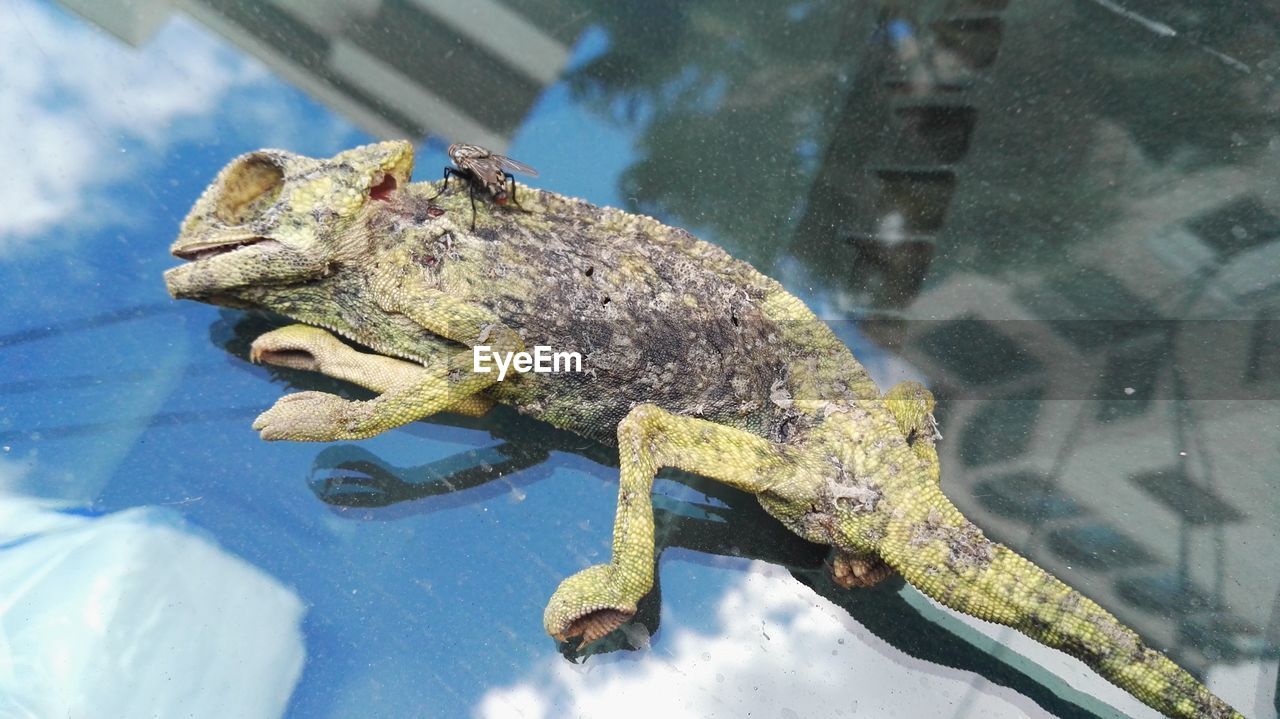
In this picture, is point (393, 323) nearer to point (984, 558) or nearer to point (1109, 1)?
point (984, 558)

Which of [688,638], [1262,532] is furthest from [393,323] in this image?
[1262,532]

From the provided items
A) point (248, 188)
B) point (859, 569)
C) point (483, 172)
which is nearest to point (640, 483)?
point (859, 569)

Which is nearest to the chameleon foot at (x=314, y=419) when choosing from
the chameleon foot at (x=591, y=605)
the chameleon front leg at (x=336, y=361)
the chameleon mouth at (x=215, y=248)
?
the chameleon front leg at (x=336, y=361)

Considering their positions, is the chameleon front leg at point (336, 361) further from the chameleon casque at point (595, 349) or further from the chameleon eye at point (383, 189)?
the chameleon eye at point (383, 189)

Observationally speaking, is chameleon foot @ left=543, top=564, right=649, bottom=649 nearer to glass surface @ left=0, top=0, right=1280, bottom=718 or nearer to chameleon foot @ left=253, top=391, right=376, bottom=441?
glass surface @ left=0, top=0, right=1280, bottom=718

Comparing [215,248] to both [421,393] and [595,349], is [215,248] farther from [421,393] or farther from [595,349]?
[595,349]

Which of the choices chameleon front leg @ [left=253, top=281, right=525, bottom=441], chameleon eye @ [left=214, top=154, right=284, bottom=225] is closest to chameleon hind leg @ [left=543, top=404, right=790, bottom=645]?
chameleon front leg @ [left=253, top=281, right=525, bottom=441]
